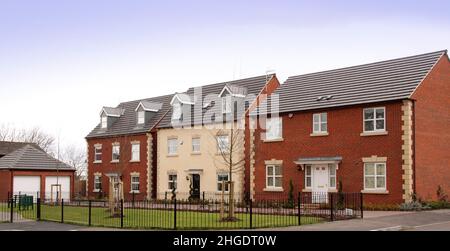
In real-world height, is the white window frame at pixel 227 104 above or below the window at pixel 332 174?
above

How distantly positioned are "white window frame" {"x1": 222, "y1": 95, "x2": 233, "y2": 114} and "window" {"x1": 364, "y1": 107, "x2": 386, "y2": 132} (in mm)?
11363

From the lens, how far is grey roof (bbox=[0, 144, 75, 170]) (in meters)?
48.3

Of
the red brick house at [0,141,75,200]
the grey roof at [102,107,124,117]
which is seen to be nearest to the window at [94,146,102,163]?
the red brick house at [0,141,75,200]

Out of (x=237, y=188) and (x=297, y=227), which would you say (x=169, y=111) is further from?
(x=297, y=227)

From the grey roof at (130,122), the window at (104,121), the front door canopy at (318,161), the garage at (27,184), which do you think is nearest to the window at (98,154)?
the grey roof at (130,122)

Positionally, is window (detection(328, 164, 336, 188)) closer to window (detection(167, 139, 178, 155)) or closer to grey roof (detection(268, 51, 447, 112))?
grey roof (detection(268, 51, 447, 112))

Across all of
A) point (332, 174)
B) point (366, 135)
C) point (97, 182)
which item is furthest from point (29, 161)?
point (366, 135)

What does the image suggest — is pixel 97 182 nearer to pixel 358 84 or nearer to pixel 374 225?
pixel 358 84

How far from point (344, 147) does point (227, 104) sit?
431 inches

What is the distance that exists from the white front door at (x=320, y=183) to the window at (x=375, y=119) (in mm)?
3615

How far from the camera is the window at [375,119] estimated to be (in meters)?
31.9

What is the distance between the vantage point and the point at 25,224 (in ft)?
82.1

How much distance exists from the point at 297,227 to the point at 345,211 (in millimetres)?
5436

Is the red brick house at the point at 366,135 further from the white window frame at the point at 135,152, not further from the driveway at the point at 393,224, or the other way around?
the white window frame at the point at 135,152
